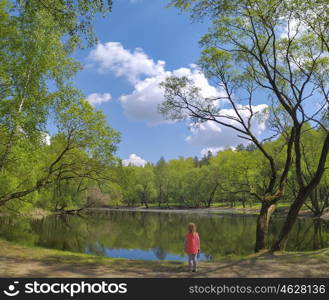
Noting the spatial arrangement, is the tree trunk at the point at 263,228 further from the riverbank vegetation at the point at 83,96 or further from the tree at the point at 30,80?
the tree at the point at 30,80

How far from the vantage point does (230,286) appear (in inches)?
374

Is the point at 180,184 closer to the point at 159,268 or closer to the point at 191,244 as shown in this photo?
the point at 159,268

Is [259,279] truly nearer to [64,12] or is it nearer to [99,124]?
[64,12]

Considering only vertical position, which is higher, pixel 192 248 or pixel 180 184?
pixel 180 184

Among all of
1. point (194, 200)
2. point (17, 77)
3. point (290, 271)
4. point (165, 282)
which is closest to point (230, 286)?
point (165, 282)

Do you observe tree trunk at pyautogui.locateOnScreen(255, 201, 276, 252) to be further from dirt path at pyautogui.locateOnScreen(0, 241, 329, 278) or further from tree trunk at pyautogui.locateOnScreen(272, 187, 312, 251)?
dirt path at pyautogui.locateOnScreen(0, 241, 329, 278)

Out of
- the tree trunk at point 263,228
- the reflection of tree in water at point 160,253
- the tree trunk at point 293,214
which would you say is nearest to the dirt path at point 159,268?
the tree trunk at point 293,214

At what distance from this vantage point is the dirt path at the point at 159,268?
1089 cm

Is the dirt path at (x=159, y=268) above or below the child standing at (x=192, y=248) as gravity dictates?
below

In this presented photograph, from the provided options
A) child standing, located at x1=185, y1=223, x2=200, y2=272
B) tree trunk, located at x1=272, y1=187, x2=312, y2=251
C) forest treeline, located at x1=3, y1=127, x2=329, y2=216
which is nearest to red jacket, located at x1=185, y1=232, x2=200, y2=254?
child standing, located at x1=185, y1=223, x2=200, y2=272

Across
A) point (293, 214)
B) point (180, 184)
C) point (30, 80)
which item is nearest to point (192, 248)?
point (293, 214)

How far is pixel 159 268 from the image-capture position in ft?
41.1

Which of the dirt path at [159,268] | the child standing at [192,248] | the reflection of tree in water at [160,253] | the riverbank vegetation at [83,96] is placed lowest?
the reflection of tree in water at [160,253]

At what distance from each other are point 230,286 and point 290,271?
3.27 meters
